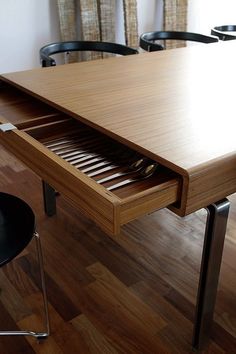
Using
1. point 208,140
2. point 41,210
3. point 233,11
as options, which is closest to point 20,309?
point 41,210

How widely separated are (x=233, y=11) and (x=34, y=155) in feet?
12.2

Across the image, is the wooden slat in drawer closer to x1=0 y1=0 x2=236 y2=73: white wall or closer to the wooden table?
the wooden table

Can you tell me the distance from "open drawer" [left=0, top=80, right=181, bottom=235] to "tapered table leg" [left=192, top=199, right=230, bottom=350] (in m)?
0.16

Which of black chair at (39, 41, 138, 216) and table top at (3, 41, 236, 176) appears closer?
table top at (3, 41, 236, 176)

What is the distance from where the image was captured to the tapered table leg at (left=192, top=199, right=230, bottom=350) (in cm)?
90

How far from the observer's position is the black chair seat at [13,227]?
0.93 meters

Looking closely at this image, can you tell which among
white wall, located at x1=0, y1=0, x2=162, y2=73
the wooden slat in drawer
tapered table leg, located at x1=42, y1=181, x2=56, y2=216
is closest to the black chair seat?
the wooden slat in drawer

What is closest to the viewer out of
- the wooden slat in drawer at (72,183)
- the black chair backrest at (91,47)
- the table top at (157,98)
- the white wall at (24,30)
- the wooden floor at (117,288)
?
the wooden slat in drawer at (72,183)

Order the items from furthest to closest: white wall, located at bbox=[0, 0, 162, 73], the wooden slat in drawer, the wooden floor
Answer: white wall, located at bbox=[0, 0, 162, 73] → the wooden floor → the wooden slat in drawer

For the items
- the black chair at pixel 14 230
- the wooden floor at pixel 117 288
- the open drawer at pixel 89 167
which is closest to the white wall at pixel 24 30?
the wooden floor at pixel 117 288

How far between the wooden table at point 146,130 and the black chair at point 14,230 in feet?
0.59

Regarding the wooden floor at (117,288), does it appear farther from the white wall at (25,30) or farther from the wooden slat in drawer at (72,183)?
the white wall at (25,30)

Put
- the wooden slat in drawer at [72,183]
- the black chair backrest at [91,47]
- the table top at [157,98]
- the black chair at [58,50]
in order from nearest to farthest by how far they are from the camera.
Result: the wooden slat in drawer at [72,183] < the table top at [157,98] < the black chair at [58,50] < the black chair backrest at [91,47]

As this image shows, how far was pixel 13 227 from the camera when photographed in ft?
3.35
